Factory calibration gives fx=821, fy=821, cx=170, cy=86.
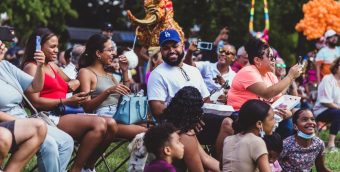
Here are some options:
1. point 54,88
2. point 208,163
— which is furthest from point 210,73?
point 208,163

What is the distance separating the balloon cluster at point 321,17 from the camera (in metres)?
16.0

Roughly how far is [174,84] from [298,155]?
1349 mm

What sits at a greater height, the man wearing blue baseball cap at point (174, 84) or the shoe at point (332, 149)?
the man wearing blue baseball cap at point (174, 84)

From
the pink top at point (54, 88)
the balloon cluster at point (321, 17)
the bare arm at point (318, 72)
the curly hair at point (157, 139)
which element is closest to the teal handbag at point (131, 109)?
the pink top at point (54, 88)

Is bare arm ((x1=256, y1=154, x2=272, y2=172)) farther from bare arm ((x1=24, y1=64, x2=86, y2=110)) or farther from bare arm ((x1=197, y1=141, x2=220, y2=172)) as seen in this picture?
bare arm ((x1=24, y1=64, x2=86, y2=110))

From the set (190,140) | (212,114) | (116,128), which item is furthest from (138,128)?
(190,140)

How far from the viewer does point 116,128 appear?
282 inches

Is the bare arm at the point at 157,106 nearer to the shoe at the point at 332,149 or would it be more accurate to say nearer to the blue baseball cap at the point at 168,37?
the blue baseball cap at the point at 168,37

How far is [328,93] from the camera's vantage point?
445 inches

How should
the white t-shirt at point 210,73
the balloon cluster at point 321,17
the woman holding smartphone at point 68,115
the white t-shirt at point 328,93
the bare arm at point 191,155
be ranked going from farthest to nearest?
the balloon cluster at point 321,17 → the white t-shirt at point 328,93 → the white t-shirt at point 210,73 → the woman holding smartphone at point 68,115 → the bare arm at point 191,155

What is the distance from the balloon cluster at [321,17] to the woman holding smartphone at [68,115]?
30.7 feet

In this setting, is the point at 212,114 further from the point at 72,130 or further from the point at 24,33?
the point at 24,33

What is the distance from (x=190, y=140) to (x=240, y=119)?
0.55 meters

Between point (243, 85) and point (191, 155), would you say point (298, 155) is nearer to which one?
point (243, 85)
